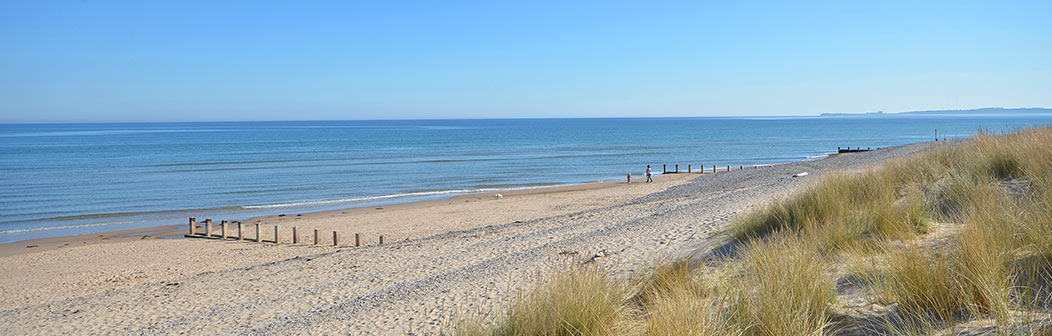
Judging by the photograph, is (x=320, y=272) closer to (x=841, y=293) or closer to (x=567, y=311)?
(x=567, y=311)

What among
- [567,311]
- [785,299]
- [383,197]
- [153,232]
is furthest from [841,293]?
[383,197]

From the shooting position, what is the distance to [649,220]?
→ 1473 cm

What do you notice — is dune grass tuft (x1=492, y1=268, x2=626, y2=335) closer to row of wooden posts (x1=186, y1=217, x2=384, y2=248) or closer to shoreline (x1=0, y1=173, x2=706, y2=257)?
row of wooden posts (x1=186, y1=217, x2=384, y2=248)

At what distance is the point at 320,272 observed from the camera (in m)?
12.2

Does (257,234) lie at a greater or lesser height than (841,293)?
lesser

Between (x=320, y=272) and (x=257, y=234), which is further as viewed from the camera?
(x=257, y=234)

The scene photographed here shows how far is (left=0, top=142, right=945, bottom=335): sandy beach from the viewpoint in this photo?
28.9ft

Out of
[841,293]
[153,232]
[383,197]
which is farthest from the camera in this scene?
[383,197]

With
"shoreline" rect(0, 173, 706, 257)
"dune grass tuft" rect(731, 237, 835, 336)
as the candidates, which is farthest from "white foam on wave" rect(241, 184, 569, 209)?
"dune grass tuft" rect(731, 237, 835, 336)

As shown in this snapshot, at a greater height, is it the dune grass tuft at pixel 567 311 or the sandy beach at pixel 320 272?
the dune grass tuft at pixel 567 311

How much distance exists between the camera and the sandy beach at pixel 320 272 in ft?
28.9

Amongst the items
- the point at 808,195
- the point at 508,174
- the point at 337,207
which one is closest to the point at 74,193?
the point at 337,207

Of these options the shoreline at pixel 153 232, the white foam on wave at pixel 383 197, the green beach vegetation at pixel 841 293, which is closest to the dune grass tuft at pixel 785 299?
the green beach vegetation at pixel 841 293

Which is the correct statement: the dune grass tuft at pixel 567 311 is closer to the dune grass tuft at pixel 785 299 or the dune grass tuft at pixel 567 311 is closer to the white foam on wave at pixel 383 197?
the dune grass tuft at pixel 785 299
